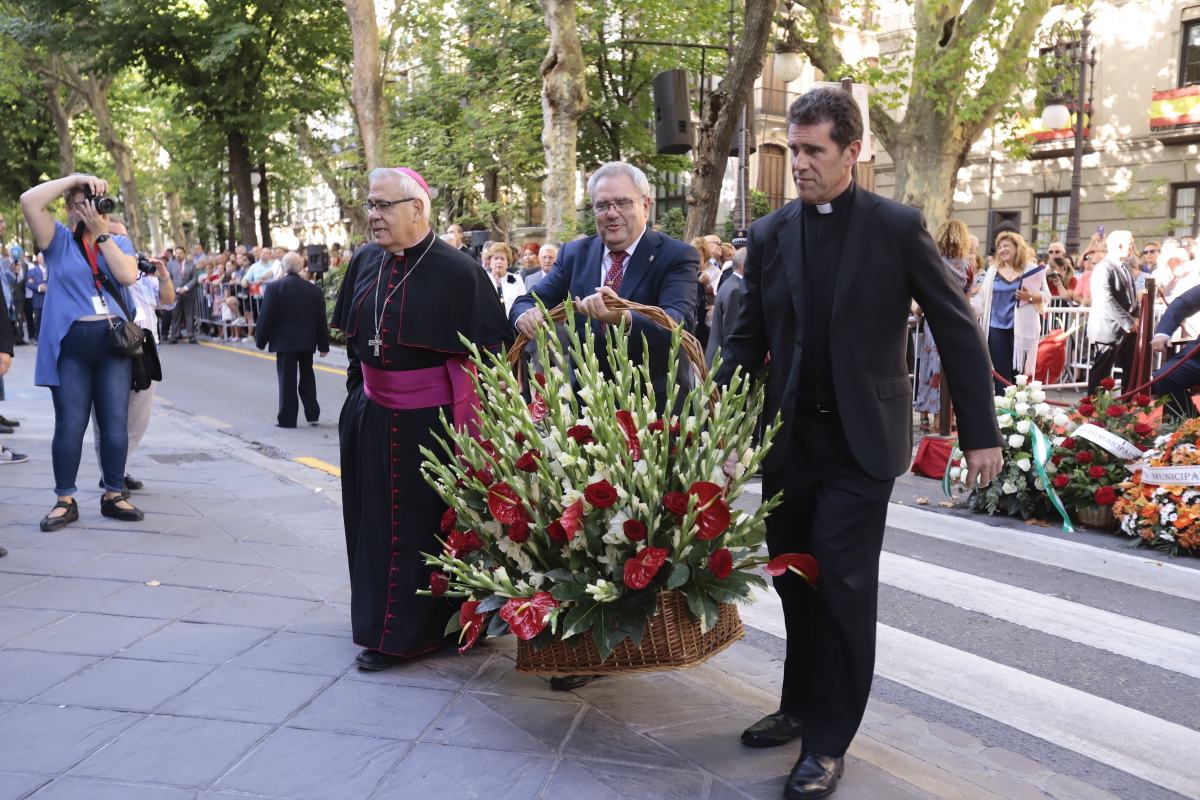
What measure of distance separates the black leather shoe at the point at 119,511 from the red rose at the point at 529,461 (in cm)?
408

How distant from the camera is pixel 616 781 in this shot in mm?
3174

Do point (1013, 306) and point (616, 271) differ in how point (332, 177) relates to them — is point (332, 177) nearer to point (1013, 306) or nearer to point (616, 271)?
point (1013, 306)

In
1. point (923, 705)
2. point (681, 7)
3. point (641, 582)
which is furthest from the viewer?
point (681, 7)

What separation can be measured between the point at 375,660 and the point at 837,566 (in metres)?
1.83

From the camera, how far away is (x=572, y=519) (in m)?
3.15

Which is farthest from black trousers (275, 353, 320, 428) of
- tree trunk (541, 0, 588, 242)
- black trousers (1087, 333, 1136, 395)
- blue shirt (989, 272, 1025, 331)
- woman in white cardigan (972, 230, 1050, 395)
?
black trousers (1087, 333, 1136, 395)

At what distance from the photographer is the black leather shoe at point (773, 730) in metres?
3.46

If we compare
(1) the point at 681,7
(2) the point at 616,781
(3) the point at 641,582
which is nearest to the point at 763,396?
(3) the point at 641,582

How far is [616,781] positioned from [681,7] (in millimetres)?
23252

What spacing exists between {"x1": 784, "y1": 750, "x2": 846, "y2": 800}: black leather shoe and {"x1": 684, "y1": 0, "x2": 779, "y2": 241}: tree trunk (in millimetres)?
10214

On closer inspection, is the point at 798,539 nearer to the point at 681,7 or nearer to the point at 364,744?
the point at 364,744

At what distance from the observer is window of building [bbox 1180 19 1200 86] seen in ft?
88.9

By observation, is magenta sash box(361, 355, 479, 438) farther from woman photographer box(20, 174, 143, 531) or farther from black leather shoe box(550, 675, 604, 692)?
woman photographer box(20, 174, 143, 531)

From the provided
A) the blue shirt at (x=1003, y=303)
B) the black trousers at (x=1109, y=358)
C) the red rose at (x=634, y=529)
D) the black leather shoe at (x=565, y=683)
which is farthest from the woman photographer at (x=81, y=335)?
the black trousers at (x=1109, y=358)
